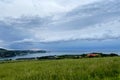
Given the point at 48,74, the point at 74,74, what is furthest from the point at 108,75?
the point at 48,74

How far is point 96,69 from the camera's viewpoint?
49.7 ft

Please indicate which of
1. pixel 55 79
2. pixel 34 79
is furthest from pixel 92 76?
pixel 34 79

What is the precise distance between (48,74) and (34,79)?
115 cm

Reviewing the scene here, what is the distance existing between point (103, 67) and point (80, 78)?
3.21 metres

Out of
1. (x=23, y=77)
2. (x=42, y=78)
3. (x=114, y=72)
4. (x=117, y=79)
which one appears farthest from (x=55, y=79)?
(x=114, y=72)

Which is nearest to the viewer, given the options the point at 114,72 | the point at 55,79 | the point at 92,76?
the point at 55,79

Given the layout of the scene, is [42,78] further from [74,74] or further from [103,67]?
[103,67]

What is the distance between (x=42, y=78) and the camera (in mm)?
12961

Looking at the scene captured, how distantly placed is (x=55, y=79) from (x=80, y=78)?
1.15 m

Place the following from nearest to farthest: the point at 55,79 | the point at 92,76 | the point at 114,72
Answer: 1. the point at 55,79
2. the point at 92,76
3. the point at 114,72

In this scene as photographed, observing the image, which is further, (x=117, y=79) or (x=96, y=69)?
(x=96, y=69)

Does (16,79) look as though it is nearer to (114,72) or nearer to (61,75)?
(61,75)

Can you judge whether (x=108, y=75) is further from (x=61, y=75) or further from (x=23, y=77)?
(x=23, y=77)

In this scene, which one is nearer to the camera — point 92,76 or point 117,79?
point 117,79
